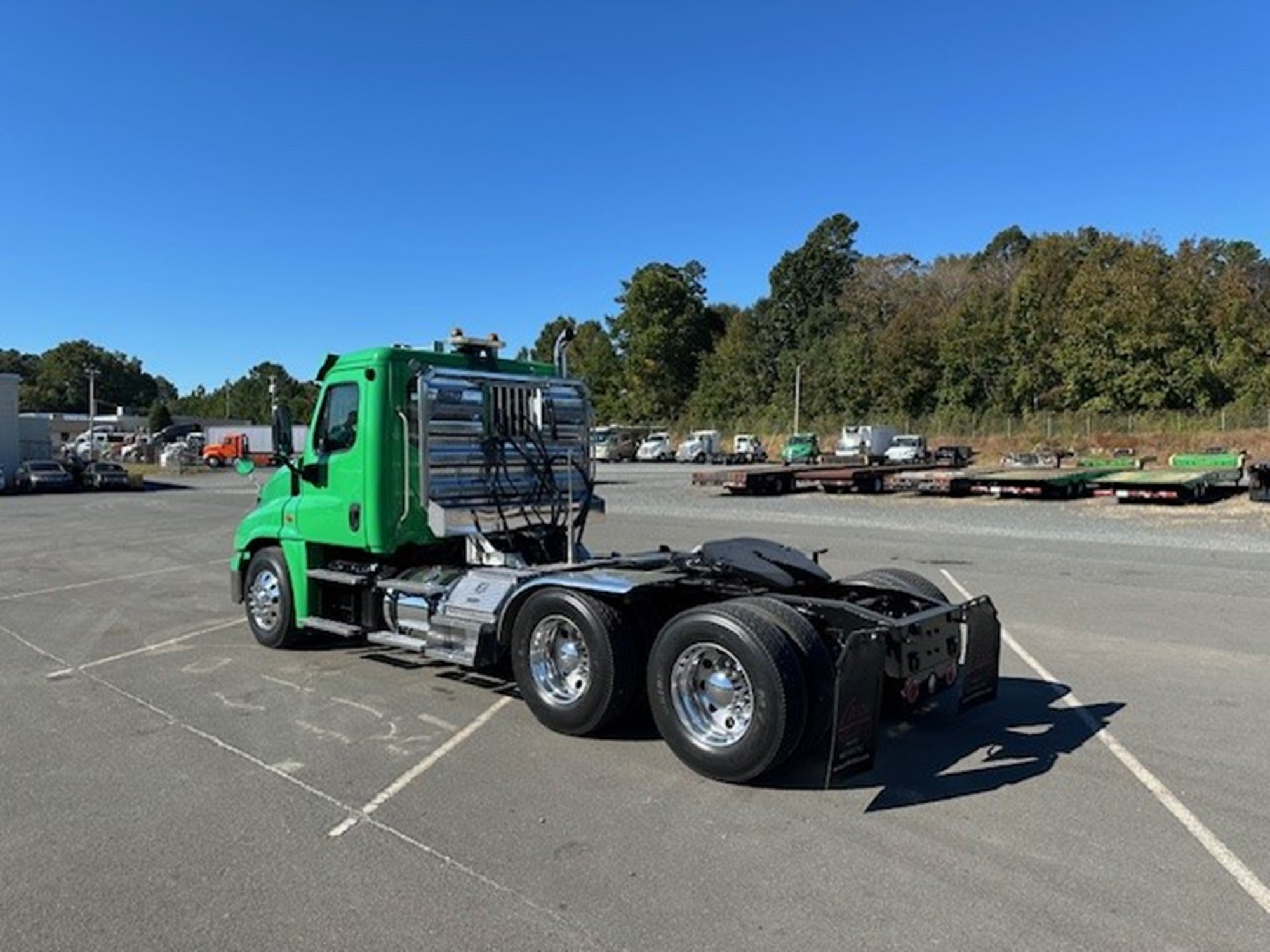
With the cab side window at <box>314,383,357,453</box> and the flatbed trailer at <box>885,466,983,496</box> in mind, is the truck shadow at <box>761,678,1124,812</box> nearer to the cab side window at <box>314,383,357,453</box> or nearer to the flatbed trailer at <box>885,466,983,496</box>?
the cab side window at <box>314,383,357,453</box>

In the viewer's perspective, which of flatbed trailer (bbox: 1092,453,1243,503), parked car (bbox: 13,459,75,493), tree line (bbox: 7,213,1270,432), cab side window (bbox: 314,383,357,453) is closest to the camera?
cab side window (bbox: 314,383,357,453)

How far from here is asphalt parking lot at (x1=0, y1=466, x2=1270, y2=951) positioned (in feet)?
11.9

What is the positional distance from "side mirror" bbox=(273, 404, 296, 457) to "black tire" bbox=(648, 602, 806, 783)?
13.6ft

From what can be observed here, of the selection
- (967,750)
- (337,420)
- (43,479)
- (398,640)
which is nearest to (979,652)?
(967,750)

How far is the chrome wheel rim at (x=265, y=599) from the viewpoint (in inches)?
334

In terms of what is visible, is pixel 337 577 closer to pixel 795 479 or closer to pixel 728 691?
pixel 728 691

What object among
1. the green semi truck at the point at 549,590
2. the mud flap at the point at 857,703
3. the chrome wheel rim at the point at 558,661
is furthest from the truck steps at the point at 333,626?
the mud flap at the point at 857,703

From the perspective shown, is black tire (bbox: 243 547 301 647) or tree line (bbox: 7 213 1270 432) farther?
tree line (bbox: 7 213 1270 432)

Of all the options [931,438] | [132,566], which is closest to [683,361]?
[931,438]

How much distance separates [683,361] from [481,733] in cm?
9515

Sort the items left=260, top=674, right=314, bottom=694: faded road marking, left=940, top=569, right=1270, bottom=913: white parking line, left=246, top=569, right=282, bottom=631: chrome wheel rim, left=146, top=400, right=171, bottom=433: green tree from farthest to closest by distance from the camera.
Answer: left=146, top=400, right=171, bottom=433: green tree < left=246, top=569, right=282, bottom=631: chrome wheel rim < left=260, top=674, right=314, bottom=694: faded road marking < left=940, top=569, right=1270, bottom=913: white parking line

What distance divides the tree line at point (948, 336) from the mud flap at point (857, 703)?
2435 inches

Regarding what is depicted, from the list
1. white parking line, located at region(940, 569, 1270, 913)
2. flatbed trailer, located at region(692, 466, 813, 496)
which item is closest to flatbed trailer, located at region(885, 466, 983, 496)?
flatbed trailer, located at region(692, 466, 813, 496)

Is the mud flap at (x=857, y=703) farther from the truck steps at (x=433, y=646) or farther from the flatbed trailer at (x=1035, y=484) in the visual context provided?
the flatbed trailer at (x=1035, y=484)
